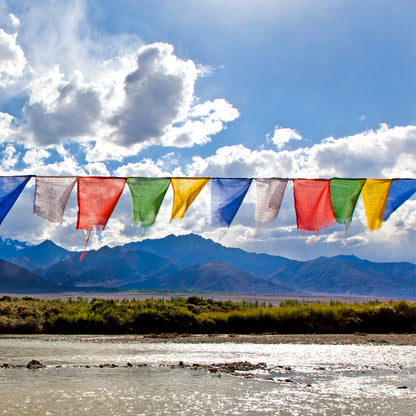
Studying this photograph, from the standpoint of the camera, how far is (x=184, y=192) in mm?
12000

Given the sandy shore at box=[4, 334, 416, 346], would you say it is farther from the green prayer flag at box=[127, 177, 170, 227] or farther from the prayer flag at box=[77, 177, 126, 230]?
the green prayer flag at box=[127, 177, 170, 227]

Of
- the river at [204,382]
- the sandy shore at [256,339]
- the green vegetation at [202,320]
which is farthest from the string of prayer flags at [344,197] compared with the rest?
the green vegetation at [202,320]

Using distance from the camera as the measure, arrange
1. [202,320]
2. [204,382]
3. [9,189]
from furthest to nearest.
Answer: [202,320]
[9,189]
[204,382]

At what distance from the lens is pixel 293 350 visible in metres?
14.8

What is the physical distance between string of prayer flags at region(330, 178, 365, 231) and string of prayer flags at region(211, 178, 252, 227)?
100 inches

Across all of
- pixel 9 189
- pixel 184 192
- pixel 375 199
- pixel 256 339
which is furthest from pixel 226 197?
pixel 256 339

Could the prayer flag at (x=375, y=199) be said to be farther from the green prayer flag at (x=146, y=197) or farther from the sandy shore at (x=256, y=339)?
the sandy shore at (x=256, y=339)

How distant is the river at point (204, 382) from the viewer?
7980 millimetres

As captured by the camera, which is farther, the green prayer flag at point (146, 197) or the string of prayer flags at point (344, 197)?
the string of prayer flags at point (344, 197)

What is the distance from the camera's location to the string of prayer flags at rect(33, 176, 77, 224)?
459 inches

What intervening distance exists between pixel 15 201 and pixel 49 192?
2.90 feet

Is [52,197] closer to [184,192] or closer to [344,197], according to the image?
[184,192]

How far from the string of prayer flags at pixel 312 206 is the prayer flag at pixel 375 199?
118cm

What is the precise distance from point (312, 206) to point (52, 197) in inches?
282
